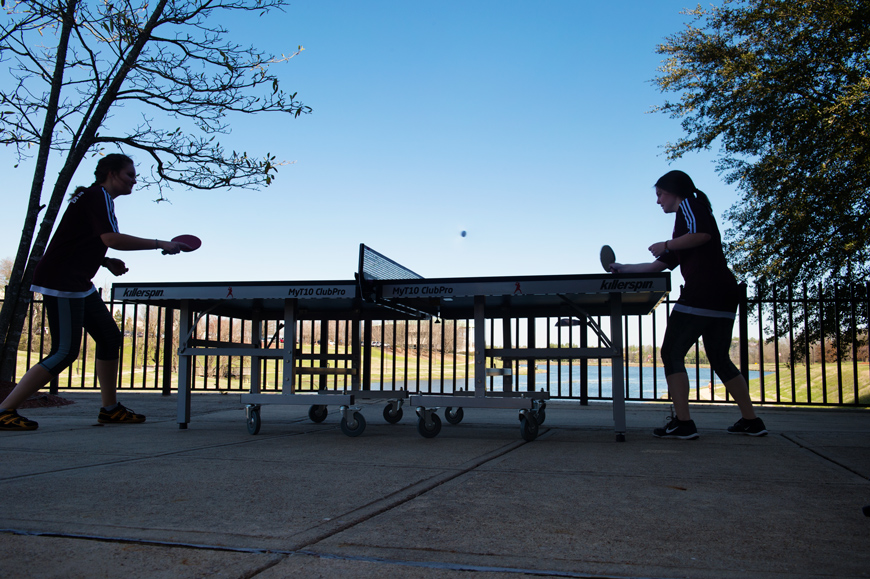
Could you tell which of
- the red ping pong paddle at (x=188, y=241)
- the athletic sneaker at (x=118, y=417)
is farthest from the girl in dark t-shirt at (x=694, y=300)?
the athletic sneaker at (x=118, y=417)

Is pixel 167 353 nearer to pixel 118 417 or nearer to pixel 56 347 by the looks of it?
pixel 118 417

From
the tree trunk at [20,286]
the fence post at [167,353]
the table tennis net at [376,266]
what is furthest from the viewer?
the fence post at [167,353]

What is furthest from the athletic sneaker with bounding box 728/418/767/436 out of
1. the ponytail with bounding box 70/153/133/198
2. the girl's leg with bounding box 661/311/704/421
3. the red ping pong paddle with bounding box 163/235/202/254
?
the ponytail with bounding box 70/153/133/198

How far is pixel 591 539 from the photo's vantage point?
1983 millimetres

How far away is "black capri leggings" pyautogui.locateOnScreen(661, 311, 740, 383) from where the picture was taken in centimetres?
493

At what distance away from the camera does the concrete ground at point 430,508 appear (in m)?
1.75

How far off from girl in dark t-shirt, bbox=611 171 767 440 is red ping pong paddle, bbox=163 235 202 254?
3308mm

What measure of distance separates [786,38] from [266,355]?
1045 cm

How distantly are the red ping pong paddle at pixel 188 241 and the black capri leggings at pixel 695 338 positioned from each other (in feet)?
12.6

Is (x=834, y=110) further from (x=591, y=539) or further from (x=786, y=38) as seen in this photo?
(x=591, y=539)

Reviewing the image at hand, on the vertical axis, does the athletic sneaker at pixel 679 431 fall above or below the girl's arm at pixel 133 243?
below

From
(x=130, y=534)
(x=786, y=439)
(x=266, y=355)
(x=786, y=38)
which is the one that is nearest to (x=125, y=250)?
(x=266, y=355)

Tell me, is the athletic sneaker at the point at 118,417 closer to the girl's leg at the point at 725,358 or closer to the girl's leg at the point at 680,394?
the girl's leg at the point at 680,394

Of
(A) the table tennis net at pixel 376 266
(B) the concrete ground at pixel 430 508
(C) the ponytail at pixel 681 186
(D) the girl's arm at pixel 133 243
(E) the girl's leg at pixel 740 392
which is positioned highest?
(C) the ponytail at pixel 681 186
